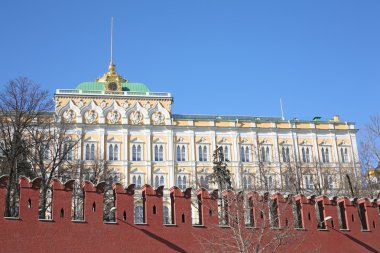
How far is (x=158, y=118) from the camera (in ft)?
214

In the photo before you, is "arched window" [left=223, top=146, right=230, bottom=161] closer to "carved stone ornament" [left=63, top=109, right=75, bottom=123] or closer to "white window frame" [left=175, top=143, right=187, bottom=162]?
"white window frame" [left=175, top=143, right=187, bottom=162]

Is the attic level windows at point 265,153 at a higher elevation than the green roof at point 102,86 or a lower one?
lower

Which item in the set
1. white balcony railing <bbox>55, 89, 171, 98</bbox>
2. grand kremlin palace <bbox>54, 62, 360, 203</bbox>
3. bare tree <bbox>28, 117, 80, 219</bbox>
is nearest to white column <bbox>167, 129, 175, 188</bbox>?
grand kremlin palace <bbox>54, 62, 360, 203</bbox>

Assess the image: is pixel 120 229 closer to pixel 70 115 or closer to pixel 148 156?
pixel 148 156

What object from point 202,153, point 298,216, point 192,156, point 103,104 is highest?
point 103,104

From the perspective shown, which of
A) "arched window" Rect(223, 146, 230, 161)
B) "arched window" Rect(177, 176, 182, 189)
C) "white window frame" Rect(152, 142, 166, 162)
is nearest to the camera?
"arched window" Rect(177, 176, 182, 189)

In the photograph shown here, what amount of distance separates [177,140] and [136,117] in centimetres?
559

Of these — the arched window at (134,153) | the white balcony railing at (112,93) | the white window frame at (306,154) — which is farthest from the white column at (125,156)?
the white window frame at (306,154)

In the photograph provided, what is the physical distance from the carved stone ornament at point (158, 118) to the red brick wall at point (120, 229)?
4186cm

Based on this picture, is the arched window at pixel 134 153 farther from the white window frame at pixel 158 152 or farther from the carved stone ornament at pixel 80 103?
the carved stone ornament at pixel 80 103

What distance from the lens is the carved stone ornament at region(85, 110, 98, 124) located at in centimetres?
6347

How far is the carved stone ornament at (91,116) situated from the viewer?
6347 cm

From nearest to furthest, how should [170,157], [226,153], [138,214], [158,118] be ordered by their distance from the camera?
[138,214] < [170,157] < [158,118] < [226,153]

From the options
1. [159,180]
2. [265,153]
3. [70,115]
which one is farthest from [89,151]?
[265,153]
